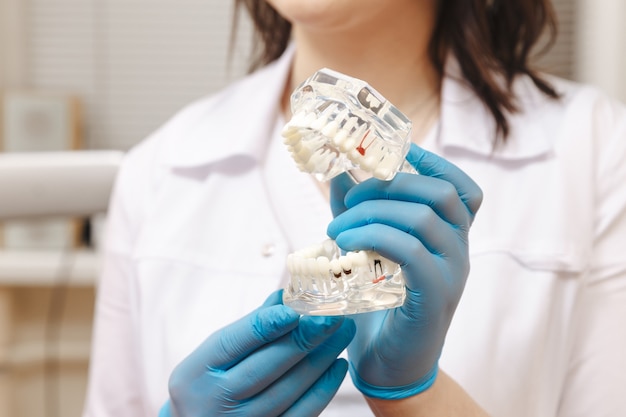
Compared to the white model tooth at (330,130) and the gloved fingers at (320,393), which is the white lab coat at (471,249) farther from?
the white model tooth at (330,130)

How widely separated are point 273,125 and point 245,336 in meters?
0.42

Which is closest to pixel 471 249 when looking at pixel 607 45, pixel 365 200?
pixel 365 200

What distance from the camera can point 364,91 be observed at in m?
0.60

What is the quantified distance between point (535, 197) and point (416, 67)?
0.22m

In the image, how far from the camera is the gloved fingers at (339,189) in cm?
68

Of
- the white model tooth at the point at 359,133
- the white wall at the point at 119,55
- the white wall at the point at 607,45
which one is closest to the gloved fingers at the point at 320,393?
the white model tooth at the point at 359,133

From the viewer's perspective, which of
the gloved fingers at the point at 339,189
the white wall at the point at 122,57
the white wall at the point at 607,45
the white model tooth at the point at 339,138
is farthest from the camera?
the white wall at the point at 122,57

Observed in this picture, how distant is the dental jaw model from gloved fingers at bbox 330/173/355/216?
0.05 meters

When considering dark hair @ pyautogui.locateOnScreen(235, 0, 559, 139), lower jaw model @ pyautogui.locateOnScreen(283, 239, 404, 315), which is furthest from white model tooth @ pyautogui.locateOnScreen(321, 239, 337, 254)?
dark hair @ pyautogui.locateOnScreen(235, 0, 559, 139)

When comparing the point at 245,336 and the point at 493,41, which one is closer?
the point at 245,336

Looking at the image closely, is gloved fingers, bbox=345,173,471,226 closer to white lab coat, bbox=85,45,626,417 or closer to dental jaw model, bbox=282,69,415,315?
dental jaw model, bbox=282,69,415,315

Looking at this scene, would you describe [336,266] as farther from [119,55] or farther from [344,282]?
[119,55]

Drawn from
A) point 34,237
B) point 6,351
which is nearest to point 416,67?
point 6,351

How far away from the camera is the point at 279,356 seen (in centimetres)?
65
